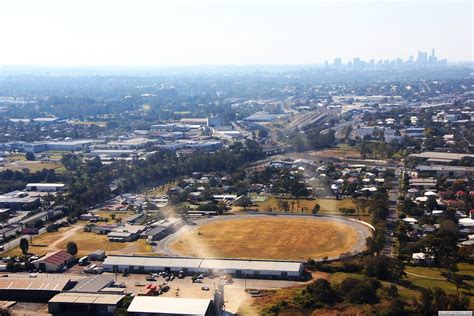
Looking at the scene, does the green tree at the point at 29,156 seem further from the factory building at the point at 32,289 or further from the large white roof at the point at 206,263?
the factory building at the point at 32,289

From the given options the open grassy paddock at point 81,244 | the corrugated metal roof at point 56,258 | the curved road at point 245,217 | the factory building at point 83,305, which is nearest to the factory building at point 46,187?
the open grassy paddock at point 81,244

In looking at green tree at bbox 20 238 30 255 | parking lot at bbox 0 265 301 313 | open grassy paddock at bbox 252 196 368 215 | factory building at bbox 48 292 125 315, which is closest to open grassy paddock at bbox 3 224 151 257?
green tree at bbox 20 238 30 255

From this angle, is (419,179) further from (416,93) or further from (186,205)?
(416,93)

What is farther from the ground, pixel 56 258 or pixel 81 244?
pixel 56 258

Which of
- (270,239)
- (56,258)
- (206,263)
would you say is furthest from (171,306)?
(270,239)

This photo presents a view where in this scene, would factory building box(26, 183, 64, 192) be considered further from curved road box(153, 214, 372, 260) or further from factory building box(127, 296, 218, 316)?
factory building box(127, 296, 218, 316)

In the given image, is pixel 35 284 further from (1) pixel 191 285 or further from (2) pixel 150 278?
(1) pixel 191 285

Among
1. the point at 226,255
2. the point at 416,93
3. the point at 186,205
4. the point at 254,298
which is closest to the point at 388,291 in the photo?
the point at 254,298
